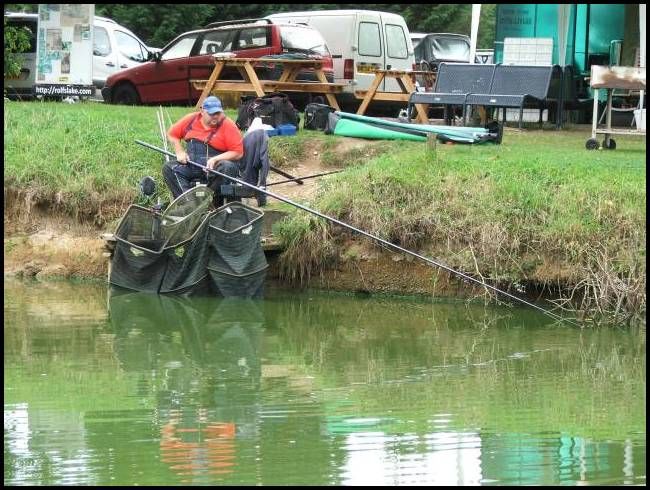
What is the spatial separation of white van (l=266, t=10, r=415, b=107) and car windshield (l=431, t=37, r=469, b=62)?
4610mm

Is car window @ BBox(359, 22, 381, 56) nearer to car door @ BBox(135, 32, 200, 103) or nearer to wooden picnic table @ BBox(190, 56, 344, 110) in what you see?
car door @ BBox(135, 32, 200, 103)

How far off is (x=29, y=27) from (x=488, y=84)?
10.1 meters

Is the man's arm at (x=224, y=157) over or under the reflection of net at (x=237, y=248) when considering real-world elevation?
over

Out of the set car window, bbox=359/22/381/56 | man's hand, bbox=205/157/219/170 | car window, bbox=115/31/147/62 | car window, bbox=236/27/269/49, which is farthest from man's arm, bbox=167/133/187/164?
car window, bbox=115/31/147/62

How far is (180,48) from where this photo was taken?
2453cm

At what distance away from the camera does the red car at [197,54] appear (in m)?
23.4

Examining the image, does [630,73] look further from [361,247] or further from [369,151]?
[361,247]

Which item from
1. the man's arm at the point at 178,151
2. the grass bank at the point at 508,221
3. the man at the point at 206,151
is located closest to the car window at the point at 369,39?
the grass bank at the point at 508,221

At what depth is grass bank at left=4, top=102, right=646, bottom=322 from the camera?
13406mm

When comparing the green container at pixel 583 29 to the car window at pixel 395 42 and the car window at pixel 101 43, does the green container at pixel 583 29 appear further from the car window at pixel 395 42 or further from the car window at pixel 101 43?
the car window at pixel 101 43

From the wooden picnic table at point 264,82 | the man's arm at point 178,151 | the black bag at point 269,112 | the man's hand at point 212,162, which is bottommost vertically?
the man's hand at point 212,162

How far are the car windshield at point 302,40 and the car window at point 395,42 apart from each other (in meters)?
1.96

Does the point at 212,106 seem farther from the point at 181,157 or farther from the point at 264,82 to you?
the point at 264,82

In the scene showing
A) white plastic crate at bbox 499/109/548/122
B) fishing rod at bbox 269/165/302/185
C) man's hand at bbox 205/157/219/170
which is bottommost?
fishing rod at bbox 269/165/302/185
